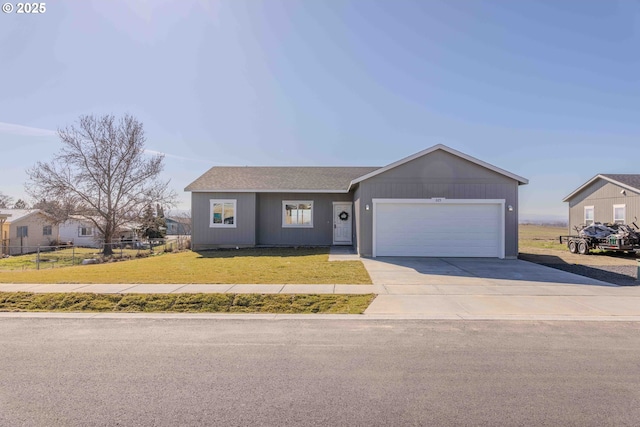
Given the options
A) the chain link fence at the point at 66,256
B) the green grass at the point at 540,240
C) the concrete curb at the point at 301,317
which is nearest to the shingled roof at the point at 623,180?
the green grass at the point at 540,240

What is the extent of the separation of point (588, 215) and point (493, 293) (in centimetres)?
1880

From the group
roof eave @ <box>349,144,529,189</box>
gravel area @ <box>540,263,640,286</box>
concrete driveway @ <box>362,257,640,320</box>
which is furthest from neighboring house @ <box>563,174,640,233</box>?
concrete driveway @ <box>362,257,640,320</box>

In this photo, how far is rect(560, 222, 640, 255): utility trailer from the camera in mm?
16250

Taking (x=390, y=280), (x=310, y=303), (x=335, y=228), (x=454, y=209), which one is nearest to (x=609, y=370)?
(x=310, y=303)

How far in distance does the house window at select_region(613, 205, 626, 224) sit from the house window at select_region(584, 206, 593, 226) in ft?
6.55

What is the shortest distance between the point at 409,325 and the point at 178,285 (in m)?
5.66

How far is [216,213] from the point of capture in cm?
1872

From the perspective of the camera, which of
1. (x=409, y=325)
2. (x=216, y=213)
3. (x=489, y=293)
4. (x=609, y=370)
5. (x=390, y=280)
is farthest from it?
(x=216, y=213)

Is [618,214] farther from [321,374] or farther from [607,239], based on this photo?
[321,374]

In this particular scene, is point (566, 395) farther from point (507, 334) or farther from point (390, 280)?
point (390, 280)

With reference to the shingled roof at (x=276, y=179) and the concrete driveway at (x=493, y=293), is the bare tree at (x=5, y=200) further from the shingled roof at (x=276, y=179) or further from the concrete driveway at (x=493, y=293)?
the concrete driveway at (x=493, y=293)

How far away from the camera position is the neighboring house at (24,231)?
91.7ft

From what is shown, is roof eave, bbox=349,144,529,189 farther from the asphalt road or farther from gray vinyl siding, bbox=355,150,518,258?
the asphalt road

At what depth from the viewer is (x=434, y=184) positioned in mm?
14625
